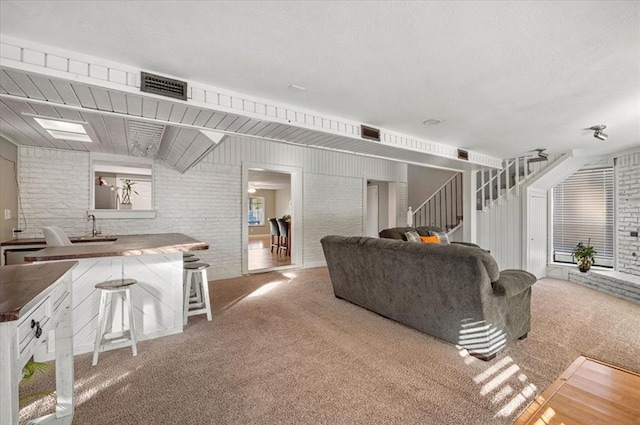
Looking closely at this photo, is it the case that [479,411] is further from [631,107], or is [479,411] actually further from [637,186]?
[637,186]

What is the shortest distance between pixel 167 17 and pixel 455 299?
2883 mm

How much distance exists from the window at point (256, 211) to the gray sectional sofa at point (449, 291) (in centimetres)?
1043

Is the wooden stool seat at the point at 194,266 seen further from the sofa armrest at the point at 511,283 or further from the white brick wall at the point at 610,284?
the white brick wall at the point at 610,284

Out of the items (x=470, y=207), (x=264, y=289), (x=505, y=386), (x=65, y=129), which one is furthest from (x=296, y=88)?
(x=470, y=207)

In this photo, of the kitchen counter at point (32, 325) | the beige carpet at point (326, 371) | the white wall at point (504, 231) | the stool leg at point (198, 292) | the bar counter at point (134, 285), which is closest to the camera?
the kitchen counter at point (32, 325)

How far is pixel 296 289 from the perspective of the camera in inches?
187

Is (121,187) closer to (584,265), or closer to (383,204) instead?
(383,204)

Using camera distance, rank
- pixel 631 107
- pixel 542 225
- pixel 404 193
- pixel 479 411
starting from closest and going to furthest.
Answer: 1. pixel 479 411
2. pixel 631 107
3. pixel 542 225
4. pixel 404 193

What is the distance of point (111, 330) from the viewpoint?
2826mm

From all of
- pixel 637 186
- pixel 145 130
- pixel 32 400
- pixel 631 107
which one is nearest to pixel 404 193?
pixel 637 186

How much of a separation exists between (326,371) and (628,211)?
596 cm

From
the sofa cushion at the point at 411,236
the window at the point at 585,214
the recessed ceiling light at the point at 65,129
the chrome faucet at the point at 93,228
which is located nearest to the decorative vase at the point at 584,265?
the window at the point at 585,214

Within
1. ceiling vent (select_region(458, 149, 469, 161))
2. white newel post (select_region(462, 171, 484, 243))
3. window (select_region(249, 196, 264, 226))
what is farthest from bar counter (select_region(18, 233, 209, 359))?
window (select_region(249, 196, 264, 226))

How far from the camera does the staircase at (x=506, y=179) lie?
5.75 m
